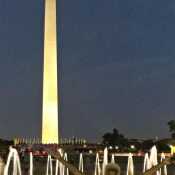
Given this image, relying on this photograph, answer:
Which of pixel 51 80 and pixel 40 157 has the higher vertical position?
pixel 51 80

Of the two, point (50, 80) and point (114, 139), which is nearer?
point (50, 80)

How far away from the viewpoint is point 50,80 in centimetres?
6519

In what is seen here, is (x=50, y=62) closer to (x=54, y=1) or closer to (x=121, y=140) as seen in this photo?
(x=54, y=1)

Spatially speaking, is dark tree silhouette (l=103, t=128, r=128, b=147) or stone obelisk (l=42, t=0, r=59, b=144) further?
dark tree silhouette (l=103, t=128, r=128, b=147)

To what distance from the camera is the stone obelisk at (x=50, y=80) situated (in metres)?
65.2

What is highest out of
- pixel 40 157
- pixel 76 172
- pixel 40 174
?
pixel 40 157

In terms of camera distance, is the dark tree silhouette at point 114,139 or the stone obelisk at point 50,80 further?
the dark tree silhouette at point 114,139

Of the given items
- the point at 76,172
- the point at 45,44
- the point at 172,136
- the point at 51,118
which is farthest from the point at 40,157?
the point at 172,136

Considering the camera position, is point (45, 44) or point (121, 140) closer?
point (45, 44)

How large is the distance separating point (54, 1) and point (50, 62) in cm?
670

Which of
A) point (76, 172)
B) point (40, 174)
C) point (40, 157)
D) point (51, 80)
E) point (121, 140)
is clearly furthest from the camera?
point (121, 140)

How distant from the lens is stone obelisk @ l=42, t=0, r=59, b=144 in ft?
214

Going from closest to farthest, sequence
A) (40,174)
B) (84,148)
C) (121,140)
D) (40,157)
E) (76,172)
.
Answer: (76,172) < (40,174) < (40,157) < (84,148) < (121,140)

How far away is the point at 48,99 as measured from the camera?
65.4 m
